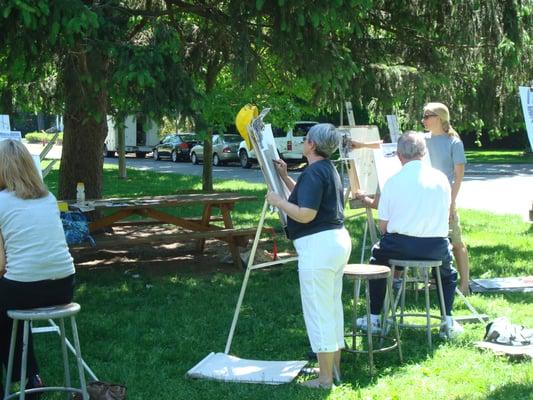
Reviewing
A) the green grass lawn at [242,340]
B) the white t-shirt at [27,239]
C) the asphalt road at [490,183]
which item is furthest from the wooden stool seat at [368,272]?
the asphalt road at [490,183]

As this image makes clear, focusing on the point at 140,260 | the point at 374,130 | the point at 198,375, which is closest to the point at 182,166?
the point at 140,260

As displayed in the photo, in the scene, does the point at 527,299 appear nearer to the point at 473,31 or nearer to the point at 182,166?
the point at 473,31

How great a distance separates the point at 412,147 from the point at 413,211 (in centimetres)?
49

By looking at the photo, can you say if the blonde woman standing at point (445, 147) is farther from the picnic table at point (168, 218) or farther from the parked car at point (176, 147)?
the parked car at point (176, 147)

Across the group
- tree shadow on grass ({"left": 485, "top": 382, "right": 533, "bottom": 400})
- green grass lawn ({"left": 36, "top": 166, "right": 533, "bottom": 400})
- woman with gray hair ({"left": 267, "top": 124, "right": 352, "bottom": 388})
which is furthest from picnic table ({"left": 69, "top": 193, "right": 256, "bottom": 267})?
tree shadow on grass ({"left": 485, "top": 382, "right": 533, "bottom": 400})

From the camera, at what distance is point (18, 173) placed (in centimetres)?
446

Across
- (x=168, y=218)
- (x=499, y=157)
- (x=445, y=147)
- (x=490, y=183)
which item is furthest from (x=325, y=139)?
(x=499, y=157)

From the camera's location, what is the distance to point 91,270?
9.30 m

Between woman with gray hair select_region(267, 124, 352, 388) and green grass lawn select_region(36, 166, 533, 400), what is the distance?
37 cm

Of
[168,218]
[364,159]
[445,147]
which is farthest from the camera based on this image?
[168,218]

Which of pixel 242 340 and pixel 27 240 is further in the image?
pixel 242 340

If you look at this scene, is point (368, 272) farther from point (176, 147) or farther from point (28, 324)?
→ point (176, 147)

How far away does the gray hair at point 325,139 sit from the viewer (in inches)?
196

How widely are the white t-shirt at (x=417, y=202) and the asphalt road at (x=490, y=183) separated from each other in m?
6.33
